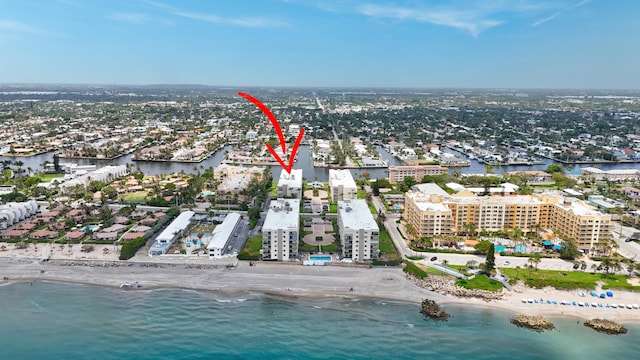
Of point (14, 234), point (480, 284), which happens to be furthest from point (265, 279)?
point (14, 234)

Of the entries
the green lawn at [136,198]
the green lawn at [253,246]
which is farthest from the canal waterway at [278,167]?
the green lawn at [253,246]

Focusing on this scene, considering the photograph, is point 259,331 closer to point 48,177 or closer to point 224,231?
point 224,231

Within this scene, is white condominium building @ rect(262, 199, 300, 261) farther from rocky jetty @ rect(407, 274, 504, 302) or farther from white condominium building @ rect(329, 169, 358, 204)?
white condominium building @ rect(329, 169, 358, 204)

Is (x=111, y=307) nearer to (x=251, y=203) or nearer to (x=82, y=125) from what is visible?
(x=251, y=203)

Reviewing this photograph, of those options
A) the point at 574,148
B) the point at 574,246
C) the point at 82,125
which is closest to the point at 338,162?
the point at 574,246

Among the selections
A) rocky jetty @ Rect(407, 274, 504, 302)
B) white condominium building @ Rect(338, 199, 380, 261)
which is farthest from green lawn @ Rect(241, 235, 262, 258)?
rocky jetty @ Rect(407, 274, 504, 302)
